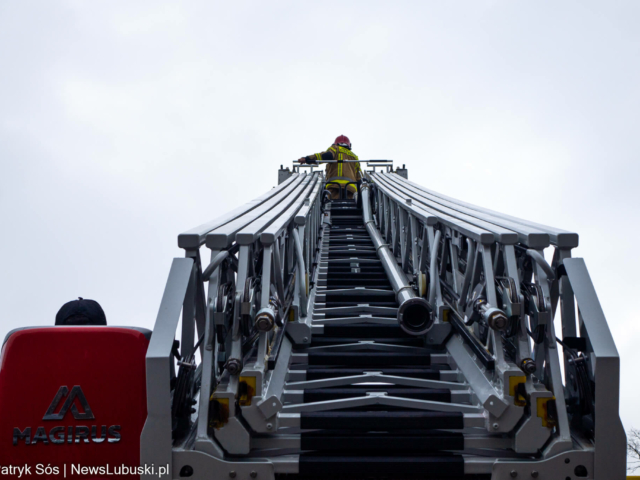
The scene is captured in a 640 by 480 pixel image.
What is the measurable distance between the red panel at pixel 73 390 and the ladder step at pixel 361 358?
5.80 feet

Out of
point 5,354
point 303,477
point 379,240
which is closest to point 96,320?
point 5,354

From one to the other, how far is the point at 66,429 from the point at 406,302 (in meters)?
2.73

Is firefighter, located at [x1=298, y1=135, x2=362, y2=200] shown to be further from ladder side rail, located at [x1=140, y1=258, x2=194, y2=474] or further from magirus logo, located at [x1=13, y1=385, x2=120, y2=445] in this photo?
magirus logo, located at [x1=13, y1=385, x2=120, y2=445]

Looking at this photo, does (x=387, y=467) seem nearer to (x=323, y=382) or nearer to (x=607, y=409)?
(x=323, y=382)

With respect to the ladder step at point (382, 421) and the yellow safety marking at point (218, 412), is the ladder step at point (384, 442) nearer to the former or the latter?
the ladder step at point (382, 421)

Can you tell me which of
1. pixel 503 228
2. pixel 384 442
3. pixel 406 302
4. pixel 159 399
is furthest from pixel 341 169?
pixel 159 399

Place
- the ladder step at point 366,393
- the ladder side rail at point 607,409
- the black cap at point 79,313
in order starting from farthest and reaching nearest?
the ladder step at point 366,393, the black cap at point 79,313, the ladder side rail at point 607,409

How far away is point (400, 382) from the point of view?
4316 mm

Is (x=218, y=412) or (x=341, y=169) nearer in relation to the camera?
(x=218, y=412)

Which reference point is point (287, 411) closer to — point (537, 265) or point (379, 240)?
point (537, 265)

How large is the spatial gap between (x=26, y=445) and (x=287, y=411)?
5.42 ft

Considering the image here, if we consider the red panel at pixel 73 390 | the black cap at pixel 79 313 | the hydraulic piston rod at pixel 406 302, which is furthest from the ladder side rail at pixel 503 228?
the black cap at pixel 79 313

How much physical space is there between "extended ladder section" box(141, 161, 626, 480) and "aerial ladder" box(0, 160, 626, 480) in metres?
0.01

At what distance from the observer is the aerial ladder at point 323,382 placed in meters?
3.28
